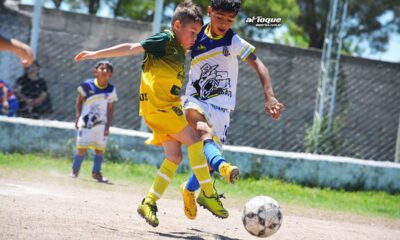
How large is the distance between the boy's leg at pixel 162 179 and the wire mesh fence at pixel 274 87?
5.82 m

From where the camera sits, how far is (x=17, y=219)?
5.38 metres

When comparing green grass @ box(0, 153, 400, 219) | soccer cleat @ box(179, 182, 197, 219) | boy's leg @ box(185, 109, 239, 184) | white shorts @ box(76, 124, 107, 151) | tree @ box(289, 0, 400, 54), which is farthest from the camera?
tree @ box(289, 0, 400, 54)

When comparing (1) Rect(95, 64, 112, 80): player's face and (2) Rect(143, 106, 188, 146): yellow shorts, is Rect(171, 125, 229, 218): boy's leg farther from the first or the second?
(1) Rect(95, 64, 112, 80): player's face

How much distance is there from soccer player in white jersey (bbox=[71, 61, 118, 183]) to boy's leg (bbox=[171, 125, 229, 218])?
4109 millimetres

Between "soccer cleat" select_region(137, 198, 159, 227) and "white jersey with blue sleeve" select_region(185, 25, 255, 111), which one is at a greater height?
"white jersey with blue sleeve" select_region(185, 25, 255, 111)

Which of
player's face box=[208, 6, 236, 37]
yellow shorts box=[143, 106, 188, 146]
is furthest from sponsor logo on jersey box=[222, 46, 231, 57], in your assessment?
yellow shorts box=[143, 106, 188, 146]

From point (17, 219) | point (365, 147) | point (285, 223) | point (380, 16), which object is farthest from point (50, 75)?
point (380, 16)

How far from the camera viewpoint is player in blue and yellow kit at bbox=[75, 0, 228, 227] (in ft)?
19.4

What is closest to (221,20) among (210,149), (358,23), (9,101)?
(210,149)

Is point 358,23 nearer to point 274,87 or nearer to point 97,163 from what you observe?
point 274,87

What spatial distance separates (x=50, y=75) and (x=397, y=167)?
5723 millimetres

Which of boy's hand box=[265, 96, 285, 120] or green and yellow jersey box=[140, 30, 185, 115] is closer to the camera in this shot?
boy's hand box=[265, 96, 285, 120]

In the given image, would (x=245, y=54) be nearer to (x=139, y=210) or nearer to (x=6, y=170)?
(x=139, y=210)

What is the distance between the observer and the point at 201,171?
19.3 feet
